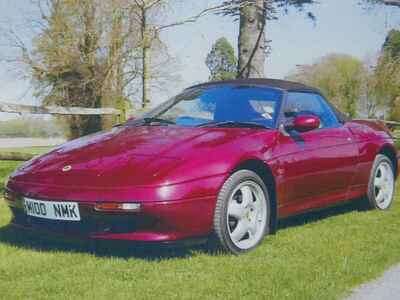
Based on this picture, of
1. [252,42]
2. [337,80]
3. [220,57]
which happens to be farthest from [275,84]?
[220,57]

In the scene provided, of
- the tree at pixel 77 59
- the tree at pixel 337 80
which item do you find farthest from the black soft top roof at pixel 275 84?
the tree at pixel 337 80

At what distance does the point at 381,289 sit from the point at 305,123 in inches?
68.3

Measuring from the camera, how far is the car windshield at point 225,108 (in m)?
4.47

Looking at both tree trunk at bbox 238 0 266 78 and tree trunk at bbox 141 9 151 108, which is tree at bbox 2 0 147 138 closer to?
tree trunk at bbox 141 9 151 108

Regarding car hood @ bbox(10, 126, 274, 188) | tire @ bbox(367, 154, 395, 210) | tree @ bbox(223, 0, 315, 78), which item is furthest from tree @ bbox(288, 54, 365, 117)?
car hood @ bbox(10, 126, 274, 188)

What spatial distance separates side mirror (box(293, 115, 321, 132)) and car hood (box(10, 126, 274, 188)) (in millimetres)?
463

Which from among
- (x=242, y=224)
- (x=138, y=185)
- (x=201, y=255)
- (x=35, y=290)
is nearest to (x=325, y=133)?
(x=242, y=224)

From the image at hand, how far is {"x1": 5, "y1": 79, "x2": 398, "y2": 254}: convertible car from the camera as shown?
11.6 feet

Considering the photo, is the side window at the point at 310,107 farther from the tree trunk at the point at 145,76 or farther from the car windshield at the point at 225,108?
the tree trunk at the point at 145,76

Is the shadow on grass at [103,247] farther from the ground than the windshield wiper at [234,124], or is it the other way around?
the windshield wiper at [234,124]

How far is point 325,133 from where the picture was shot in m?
4.97

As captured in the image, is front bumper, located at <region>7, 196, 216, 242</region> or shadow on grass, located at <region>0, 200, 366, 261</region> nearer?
front bumper, located at <region>7, 196, 216, 242</region>

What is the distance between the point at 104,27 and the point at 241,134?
22.4 m

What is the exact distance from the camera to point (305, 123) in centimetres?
451
